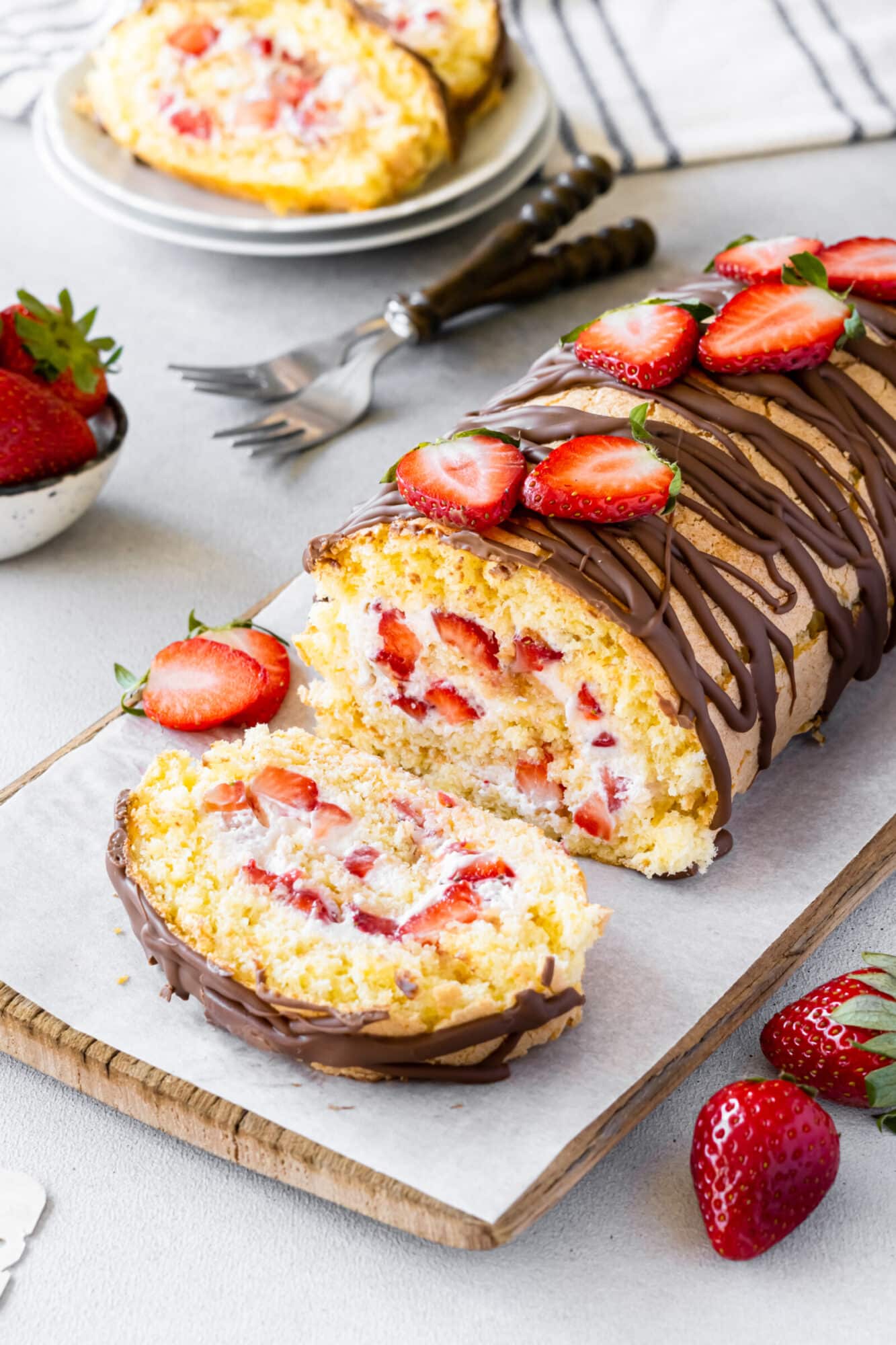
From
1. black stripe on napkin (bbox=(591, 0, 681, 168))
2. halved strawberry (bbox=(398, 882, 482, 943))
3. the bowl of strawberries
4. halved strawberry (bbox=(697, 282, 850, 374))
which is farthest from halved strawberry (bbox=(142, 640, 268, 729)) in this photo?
black stripe on napkin (bbox=(591, 0, 681, 168))

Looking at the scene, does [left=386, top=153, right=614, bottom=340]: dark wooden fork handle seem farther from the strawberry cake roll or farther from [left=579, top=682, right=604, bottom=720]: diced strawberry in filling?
[left=579, top=682, right=604, bottom=720]: diced strawberry in filling

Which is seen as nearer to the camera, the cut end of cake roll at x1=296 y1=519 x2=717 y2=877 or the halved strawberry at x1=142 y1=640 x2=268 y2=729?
the cut end of cake roll at x1=296 y1=519 x2=717 y2=877

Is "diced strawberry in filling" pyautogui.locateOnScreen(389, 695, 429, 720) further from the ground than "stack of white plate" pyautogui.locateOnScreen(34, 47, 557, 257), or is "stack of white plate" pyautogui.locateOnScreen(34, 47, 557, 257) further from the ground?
"stack of white plate" pyautogui.locateOnScreen(34, 47, 557, 257)

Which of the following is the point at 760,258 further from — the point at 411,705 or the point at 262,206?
the point at 262,206

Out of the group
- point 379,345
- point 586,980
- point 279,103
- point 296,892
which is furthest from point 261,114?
point 586,980

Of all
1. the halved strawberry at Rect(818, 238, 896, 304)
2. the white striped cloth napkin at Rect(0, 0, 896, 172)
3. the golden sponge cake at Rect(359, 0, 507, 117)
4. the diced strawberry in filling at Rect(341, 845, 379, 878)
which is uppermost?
the golden sponge cake at Rect(359, 0, 507, 117)

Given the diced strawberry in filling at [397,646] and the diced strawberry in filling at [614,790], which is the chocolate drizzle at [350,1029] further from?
the diced strawberry in filling at [397,646]

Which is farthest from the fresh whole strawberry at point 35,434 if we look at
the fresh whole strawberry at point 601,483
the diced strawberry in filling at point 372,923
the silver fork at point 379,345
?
the diced strawberry in filling at point 372,923
